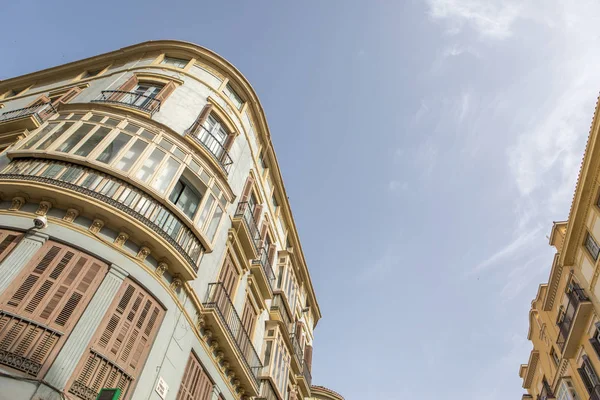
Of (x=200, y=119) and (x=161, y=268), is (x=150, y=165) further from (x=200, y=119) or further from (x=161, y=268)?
(x=200, y=119)

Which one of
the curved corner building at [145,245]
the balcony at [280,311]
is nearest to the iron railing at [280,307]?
the balcony at [280,311]

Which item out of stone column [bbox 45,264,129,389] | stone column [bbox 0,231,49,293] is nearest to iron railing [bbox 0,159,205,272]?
stone column [bbox 0,231,49,293]

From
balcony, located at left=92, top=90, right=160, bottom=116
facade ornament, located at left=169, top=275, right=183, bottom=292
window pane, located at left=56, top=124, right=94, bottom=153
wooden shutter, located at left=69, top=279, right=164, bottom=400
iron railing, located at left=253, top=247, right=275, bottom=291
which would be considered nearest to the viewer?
wooden shutter, located at left=69, top=279, right=164, bottom=400

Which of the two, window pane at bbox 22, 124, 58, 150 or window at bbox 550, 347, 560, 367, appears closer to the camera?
window pane at bbox 22, 124, 58, 150

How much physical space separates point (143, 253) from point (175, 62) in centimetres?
1289

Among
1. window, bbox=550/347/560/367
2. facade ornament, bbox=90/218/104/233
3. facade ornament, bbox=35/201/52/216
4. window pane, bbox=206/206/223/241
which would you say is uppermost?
window, bbox=550/347/560/367

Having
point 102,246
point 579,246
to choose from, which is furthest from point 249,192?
point 579,246

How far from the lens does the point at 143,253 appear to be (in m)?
12.1

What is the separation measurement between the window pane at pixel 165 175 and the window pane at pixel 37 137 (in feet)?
13.0

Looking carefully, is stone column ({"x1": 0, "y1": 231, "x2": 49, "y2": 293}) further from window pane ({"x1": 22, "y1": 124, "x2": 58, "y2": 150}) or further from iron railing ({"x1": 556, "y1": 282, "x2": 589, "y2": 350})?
iron railing ({"x1": 556, "y1": 282, "x2": 589, "y2": 350})

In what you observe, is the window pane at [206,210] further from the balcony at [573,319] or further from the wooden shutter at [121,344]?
the balcony at [573,319]

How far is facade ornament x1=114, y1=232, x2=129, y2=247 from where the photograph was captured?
467 inches

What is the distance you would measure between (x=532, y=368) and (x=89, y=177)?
31392 millimetres

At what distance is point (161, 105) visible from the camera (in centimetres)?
1719
